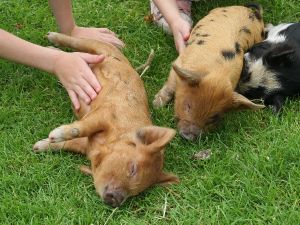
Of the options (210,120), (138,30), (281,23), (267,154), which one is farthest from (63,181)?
(281,23)

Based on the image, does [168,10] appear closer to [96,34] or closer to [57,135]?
[96,34]

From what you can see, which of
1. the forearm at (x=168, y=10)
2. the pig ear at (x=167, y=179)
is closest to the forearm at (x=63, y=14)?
the forearm at (x=168, y=10)

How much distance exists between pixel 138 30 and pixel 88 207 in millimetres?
2126

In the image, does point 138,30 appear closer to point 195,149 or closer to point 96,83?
point 96,83

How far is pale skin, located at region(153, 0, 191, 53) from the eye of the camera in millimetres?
4496

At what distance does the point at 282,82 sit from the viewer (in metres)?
4.32

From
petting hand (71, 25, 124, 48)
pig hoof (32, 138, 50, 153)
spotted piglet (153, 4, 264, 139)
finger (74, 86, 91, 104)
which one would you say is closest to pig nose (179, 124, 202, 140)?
spotted piglet (153, 4, 264, 139)

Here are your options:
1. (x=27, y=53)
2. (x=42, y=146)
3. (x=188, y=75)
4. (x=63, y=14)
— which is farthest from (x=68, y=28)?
(x=188, y=75)

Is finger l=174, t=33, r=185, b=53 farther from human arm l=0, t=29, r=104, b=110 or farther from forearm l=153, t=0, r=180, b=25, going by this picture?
human arm l=0, t=29, r=104, b=110

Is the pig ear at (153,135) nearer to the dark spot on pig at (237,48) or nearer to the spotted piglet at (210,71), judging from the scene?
the spotted piglet at (210,71)

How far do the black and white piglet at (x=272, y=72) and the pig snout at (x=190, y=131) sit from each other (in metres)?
0.64

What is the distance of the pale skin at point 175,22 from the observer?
4.50 metres

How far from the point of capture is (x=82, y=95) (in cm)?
392

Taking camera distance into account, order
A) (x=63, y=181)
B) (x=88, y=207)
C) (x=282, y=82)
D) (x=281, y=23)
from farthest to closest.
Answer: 1. (x=281, y=23)
2. (x=282, y=82)
3. (x=63, y=181)
4. (x=88, y=207)
